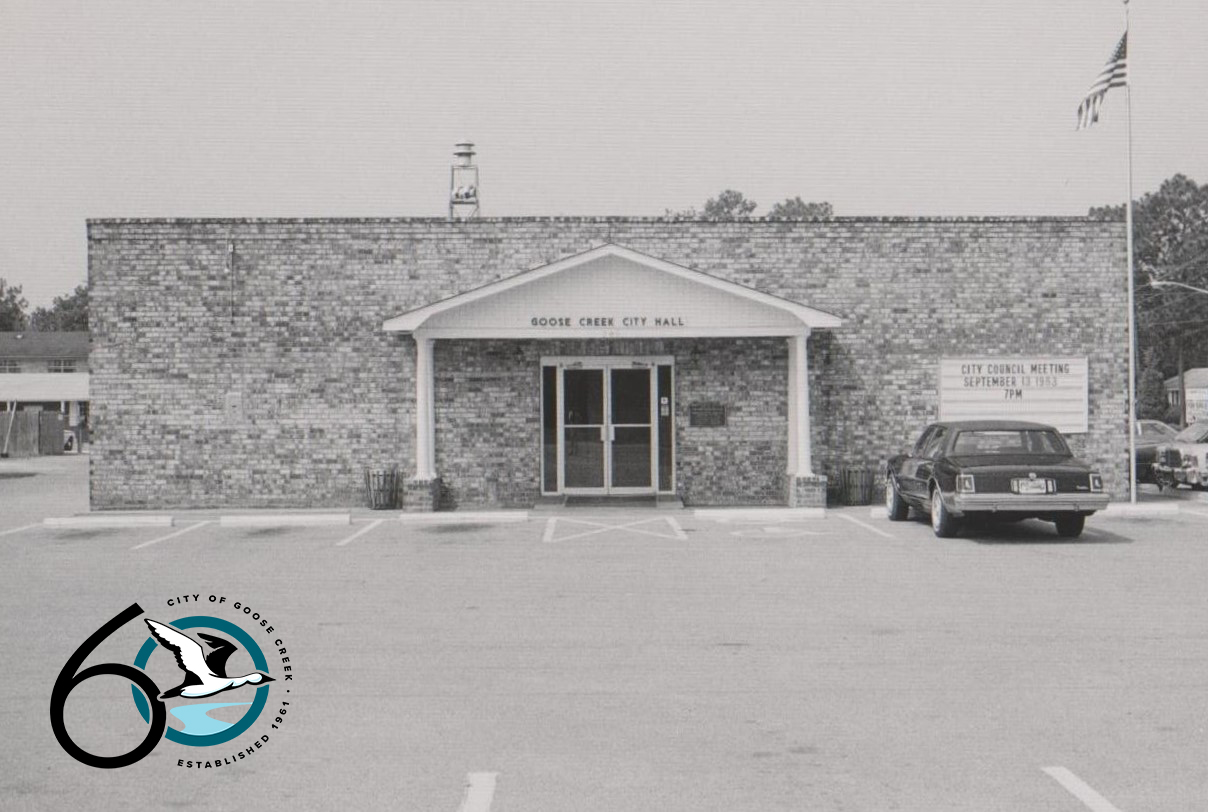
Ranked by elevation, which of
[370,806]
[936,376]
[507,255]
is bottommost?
[370,806]

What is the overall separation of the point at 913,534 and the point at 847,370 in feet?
16.9

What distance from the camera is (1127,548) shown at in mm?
13977

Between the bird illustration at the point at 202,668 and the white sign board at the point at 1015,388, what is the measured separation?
14.8 meters

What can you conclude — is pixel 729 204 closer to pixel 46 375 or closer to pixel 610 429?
pixel 46 375

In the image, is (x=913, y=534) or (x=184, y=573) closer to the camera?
(x=184, y=573)

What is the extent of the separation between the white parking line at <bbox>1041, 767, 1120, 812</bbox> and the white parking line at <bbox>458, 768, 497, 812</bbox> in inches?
105

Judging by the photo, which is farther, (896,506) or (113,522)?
(113,522)

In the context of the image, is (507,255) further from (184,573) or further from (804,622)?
(804,622)

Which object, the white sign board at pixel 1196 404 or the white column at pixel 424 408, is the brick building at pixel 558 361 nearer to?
the white column at pixel 424 408

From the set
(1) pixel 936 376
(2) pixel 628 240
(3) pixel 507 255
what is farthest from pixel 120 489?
(1) pixel 936 376

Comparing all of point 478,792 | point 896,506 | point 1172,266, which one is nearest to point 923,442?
point 896,506

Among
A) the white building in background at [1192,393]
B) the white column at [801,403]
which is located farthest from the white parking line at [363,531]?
the white building in background at [1192,393]

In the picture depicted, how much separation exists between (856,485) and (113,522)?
1188cm

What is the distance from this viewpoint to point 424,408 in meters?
19.1
